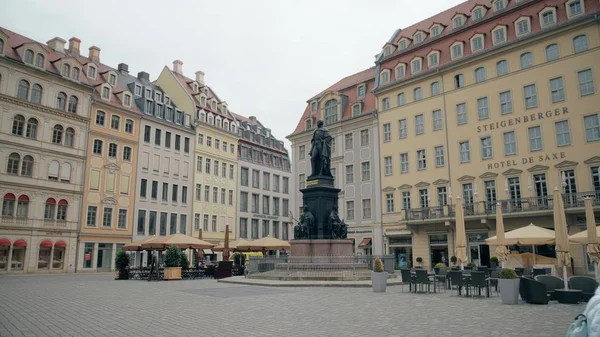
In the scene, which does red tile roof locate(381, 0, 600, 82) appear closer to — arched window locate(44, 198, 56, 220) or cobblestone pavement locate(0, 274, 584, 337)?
cobblestone pavement locate(0, 274, 584, 337)

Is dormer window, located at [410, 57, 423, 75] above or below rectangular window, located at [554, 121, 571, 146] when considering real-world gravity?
above

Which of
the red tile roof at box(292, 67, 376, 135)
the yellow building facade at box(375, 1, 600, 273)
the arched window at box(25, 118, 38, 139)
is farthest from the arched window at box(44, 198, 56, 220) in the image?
the yellow building facade at box(375, 1, 600, 273)

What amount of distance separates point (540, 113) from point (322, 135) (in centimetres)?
1792

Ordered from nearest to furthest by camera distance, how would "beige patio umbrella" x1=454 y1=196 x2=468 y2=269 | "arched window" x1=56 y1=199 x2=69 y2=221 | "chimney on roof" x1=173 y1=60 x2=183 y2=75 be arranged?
"beige patio umbrella" x1=454 y1=196 x2=468 y2=269 < "arched window" x1=56 y1=199 x2=69 y2=221 < "chimney on roof" x1=173 y1=60 x2=183 y2=75

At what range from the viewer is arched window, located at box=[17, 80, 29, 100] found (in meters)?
36.0

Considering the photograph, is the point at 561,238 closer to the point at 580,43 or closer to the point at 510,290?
the point at 510,290

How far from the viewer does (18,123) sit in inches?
1412

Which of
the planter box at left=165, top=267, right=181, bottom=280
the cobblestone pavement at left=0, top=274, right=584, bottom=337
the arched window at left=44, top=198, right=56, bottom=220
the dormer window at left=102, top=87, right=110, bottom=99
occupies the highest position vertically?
the dormer window at left=102, top=87, right=110, bottom=99

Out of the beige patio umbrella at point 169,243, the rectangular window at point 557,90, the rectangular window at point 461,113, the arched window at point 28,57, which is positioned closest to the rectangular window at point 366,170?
the rectangular window at point 461,113

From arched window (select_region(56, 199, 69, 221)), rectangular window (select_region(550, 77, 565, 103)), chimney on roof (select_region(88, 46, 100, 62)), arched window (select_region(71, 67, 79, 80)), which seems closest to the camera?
rectangular window (select_region(550, 77, 565, 103))

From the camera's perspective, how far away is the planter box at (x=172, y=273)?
25297mm

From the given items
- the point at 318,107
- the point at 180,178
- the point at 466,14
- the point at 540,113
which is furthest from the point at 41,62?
the point at 540,113

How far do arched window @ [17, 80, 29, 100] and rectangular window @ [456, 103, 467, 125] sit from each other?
114 feet

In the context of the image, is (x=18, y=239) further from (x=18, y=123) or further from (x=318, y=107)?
(x=318, y=107)
